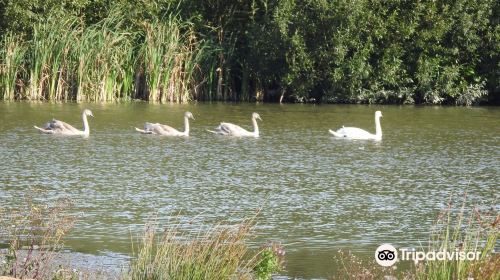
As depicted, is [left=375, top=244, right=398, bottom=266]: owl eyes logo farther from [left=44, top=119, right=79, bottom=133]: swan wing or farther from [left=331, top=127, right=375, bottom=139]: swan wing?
[left=44, top=119, right=79, bottom=133]: swan wing

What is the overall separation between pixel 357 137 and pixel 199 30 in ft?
45.3

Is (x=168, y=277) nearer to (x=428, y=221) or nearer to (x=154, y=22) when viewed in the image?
(x=428, y=221)

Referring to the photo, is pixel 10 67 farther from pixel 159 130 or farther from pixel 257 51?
pixel 159 130

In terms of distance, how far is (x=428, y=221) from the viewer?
45.5 ft

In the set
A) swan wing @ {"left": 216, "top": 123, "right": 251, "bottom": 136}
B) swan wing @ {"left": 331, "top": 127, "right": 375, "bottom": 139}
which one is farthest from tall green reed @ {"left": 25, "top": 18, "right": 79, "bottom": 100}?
swan wing @ {"left": 331, "top": 127, "right": 375, "bottom": 139}

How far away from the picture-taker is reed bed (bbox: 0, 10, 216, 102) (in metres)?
31.9

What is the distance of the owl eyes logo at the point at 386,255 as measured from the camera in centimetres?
1077

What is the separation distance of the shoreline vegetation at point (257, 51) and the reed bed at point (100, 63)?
4 cm

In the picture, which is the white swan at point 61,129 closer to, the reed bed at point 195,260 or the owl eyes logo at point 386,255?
the owl eyes logo at point 386,255

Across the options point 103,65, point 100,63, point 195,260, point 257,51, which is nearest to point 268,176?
point 195,260

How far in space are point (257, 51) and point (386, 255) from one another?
24.4 m

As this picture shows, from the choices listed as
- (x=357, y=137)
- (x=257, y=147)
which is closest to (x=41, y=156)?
(x=257, y=147)

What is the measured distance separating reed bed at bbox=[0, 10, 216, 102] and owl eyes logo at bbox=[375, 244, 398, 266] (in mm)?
21047

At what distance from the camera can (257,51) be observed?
116 feet
